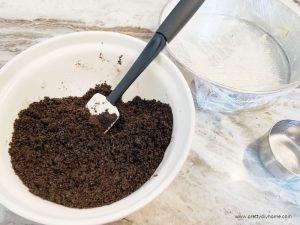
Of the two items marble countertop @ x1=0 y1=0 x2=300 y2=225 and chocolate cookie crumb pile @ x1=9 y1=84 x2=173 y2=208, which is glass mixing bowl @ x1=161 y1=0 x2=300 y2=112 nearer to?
marble countertop @ x1=0 y1=0 x2=300 y2=225

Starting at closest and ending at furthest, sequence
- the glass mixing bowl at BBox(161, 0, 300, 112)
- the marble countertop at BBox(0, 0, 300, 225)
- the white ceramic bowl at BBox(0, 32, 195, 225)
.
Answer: the white ceramic bowl at BBox(0, 32, 195, 225) < the marble countertop at BBox(0, 0, 300, 225) < the glass mixing bowl at BBox(161, 0, 300, 112)

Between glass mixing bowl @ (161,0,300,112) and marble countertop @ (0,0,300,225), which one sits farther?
glass mixing bowl @ (161,0,300,112)

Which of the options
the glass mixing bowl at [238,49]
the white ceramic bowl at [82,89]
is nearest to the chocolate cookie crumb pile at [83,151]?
the white ceramic bowl at [82,89]

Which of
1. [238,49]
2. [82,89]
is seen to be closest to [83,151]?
[82,89]

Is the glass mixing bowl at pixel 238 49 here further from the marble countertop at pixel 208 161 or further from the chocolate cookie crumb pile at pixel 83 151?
the chocolate cookie crumb pile at pixel 83 151

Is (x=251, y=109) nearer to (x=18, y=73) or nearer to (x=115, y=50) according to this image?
(x=115, y=50)

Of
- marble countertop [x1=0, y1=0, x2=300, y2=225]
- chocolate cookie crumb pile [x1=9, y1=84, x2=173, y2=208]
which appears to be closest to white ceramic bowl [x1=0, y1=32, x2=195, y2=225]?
chocolate cookie crumb pile [x1=9, y1=84, x2=173, y2=208]

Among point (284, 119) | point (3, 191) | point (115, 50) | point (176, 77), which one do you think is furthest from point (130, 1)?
point (3, 191)
